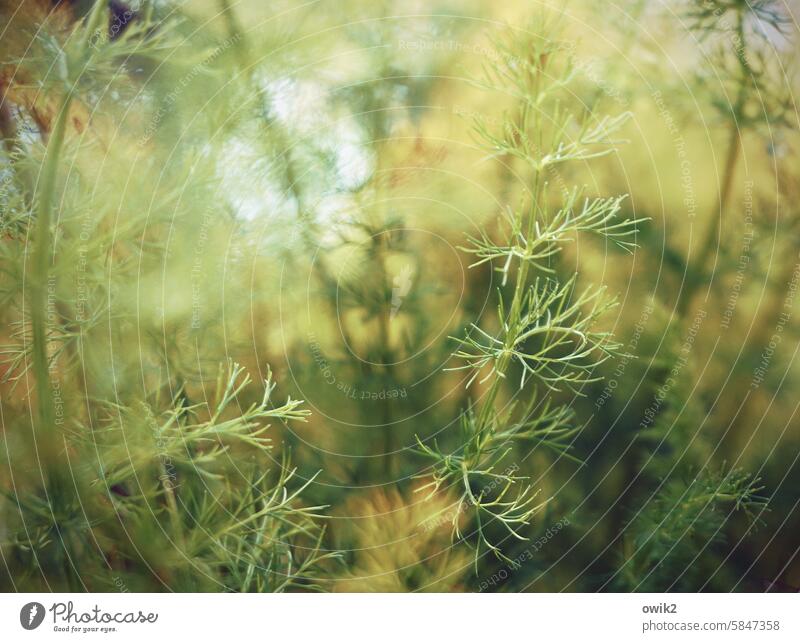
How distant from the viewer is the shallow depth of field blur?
1.89 feet

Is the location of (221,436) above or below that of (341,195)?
below

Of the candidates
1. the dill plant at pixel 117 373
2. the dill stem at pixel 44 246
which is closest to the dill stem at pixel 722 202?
the dill plant at pixel 117 373

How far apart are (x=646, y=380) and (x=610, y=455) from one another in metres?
0.07

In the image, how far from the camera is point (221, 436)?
1.95 ft

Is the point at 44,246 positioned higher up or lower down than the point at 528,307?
higher up

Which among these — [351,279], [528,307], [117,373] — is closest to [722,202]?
[528,307]

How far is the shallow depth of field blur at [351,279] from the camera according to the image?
58 cm

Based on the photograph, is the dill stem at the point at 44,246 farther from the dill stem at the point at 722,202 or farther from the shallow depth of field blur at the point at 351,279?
the dill stem at the point at 722,202

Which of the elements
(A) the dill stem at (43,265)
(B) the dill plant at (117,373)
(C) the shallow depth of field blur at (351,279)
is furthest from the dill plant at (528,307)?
(A) the dill stem at (43,265)

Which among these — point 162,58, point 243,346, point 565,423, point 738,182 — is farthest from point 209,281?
point 738,182

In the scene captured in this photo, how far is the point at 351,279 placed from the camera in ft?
1.95

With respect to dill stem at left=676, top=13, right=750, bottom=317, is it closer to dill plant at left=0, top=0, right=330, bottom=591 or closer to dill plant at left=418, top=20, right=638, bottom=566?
Result: dill plant at left=418, top=20, right=638, bottom=566

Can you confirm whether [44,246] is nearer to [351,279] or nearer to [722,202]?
[351,279]

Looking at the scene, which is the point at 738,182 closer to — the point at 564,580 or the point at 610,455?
the point at 610,455
